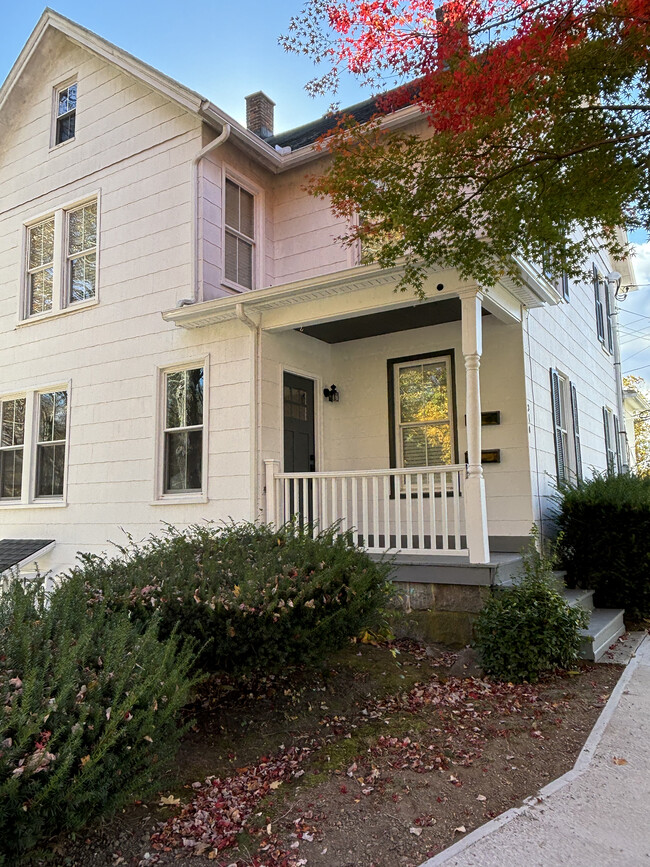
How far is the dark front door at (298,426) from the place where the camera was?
782cm

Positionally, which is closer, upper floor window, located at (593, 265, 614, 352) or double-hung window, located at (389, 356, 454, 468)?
double-hung window, located at (389, 356, 454, 468)

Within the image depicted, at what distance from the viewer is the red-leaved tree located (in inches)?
178

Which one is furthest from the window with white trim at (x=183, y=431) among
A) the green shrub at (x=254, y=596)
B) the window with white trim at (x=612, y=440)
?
the window with white trim at (x=612, y=440)

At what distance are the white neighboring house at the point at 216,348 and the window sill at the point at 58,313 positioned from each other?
0.14 ft

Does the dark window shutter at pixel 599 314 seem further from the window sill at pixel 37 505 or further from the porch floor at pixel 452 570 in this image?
the window sill at pixel 37 505

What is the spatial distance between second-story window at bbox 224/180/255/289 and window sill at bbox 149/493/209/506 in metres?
2.98

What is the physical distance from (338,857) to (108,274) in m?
8.09

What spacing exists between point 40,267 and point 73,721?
898cm

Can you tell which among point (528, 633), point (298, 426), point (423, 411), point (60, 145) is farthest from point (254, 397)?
point (60, 145)

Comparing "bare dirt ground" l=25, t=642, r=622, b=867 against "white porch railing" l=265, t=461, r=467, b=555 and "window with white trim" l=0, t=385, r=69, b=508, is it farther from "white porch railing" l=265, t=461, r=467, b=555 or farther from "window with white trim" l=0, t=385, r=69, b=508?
"window with white trim" l=0, t=385, r=69, b=508

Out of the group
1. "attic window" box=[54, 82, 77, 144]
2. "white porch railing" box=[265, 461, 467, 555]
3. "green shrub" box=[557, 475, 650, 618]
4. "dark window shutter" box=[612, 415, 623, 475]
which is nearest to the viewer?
"white porch railing" box=[265, 461, 467, 555]

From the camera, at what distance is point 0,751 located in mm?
2094

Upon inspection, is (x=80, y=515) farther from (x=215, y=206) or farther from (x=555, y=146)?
(x=555, y=146)

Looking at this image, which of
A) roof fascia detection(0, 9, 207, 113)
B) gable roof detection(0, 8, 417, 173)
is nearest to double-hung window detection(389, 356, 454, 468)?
gable roof detection(0, 8, 417, 173)
